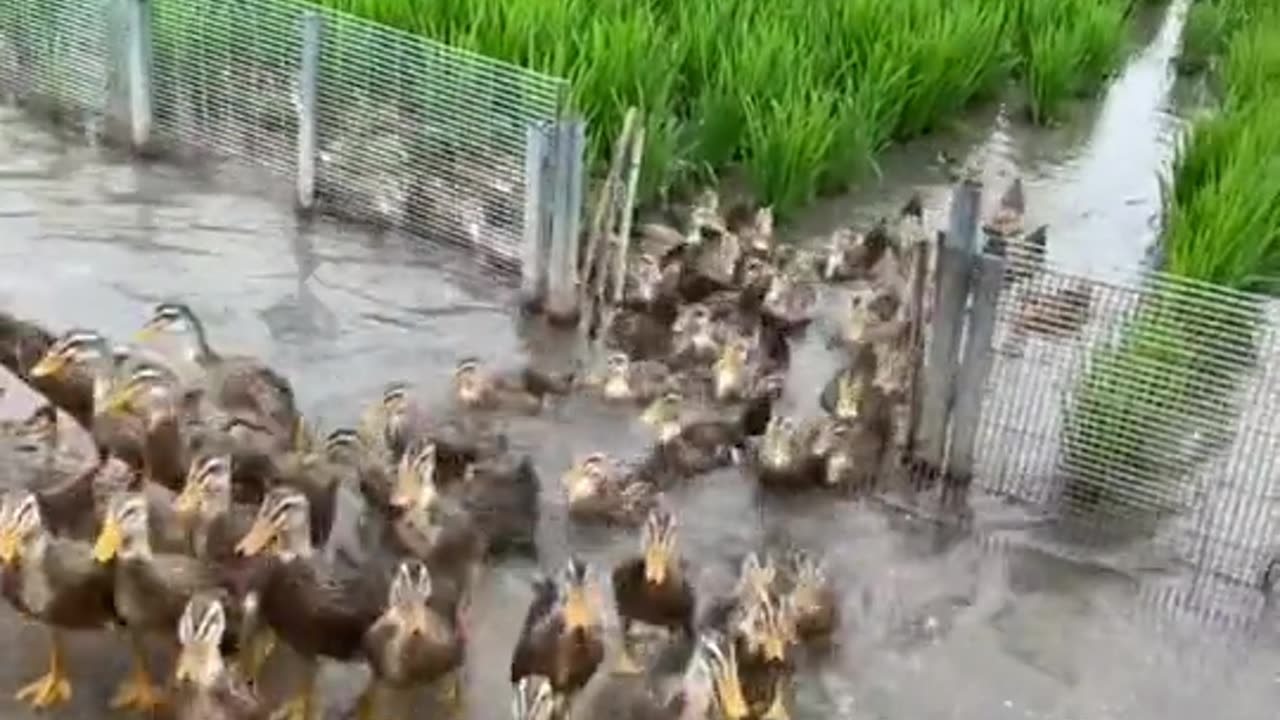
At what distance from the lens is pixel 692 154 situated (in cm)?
903

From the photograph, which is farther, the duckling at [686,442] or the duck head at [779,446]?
the duckling at [686,442]

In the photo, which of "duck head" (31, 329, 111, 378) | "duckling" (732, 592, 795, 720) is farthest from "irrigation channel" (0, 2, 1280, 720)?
"duck head" (31, 329, 111, 378)

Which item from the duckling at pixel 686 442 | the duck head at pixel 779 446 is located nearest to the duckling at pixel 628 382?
the duckling at pixel 686 442

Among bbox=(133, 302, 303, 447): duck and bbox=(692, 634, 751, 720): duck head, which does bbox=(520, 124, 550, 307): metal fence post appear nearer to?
bbox=(133, 302, 303, 447): duck

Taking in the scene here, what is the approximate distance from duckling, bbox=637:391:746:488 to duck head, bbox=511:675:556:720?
5.86 feet

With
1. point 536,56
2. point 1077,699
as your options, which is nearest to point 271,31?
point 536,56

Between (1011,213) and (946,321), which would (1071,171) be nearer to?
(1011,213)

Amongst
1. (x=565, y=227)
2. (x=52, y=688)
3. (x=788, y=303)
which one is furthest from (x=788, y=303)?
(x=52, y=688)

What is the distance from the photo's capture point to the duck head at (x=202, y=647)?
Answer: 441 cm

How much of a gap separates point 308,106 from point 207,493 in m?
3.72

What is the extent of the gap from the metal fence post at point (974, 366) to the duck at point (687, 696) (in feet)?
6.47

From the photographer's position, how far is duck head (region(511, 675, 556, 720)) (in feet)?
14.7

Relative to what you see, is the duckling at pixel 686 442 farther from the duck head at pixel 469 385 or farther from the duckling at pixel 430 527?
the duckling at pixel 430 527

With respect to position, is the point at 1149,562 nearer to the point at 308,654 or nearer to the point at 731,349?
the point at 731,349
